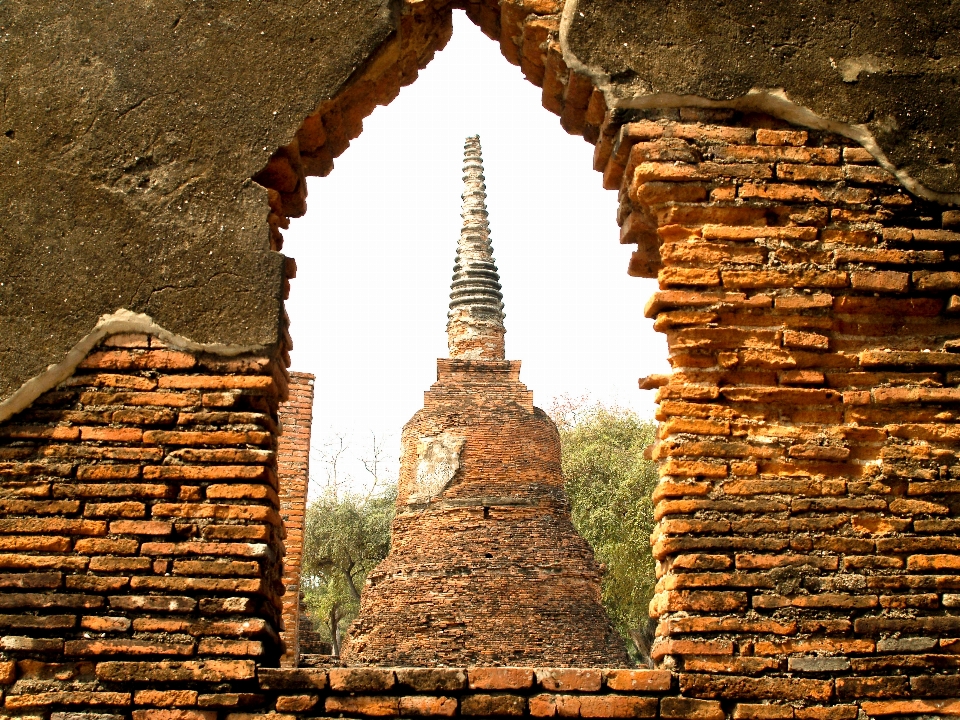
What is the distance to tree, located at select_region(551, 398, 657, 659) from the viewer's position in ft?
76.5

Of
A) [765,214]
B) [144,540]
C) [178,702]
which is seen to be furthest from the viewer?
[765,214]

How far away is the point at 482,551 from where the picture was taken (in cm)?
1365

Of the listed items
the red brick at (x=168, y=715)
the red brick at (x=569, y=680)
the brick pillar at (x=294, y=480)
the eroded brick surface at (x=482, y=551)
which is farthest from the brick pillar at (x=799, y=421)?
the eroded brick surface at (x=482, y=551)

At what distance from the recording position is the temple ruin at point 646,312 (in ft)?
11.8

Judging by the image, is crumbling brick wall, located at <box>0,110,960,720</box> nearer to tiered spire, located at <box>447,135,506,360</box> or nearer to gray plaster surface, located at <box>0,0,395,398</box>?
gray plaster surface, located at <box>0,0,395,398</box>

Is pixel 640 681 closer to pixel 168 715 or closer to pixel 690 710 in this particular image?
pixel 690 710

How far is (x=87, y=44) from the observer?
174 inches

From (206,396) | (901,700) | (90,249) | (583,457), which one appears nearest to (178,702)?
(206,396)

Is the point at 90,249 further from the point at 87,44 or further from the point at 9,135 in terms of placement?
the point at 87,44

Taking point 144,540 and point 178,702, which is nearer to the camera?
point 178,702

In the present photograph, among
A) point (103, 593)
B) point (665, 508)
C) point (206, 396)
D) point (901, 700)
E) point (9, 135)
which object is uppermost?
point (9, 135)

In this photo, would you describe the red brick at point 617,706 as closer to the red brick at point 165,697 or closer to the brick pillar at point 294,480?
the red brick at point 165,697

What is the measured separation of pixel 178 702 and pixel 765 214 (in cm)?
298

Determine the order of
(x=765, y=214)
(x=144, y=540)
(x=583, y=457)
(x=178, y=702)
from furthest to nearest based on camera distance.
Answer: (x=583, y=457) → (x=765, y=214) → (x=144, y=540) → (x=178, y=702)
